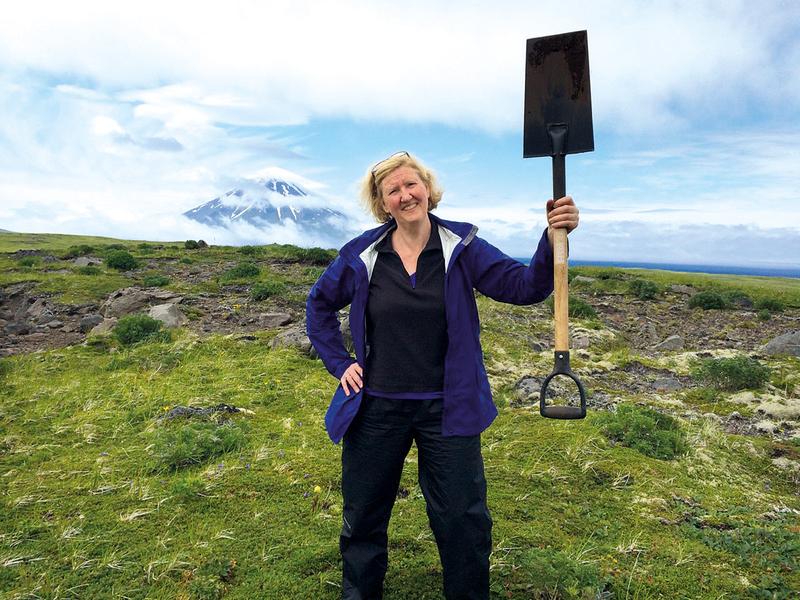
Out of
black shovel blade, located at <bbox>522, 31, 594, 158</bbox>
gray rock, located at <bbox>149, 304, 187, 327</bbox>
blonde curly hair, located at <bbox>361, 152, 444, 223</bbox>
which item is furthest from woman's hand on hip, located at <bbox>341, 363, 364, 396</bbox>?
gray rock, located at <bbox>149, 304, 187, 327</bbox>

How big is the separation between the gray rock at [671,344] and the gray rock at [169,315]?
12795 millimetres

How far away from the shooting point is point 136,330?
1202 centimetres

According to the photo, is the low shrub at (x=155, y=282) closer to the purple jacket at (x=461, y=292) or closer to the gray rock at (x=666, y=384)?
the gray rock at (x=666, y=384)

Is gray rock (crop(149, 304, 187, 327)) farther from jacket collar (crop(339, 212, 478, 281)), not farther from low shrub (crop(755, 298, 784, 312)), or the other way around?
low shrub (crop(755, 298, 784, 312))

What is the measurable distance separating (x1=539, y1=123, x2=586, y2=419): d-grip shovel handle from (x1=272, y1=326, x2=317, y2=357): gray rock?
7.59 meters

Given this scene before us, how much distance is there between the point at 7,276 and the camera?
22.6 meters

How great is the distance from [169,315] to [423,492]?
38.0 feet

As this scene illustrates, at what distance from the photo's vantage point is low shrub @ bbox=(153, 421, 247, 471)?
6.39m

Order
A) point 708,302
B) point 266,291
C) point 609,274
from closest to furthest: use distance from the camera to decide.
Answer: point 266,291, point 708,302, point 609,274

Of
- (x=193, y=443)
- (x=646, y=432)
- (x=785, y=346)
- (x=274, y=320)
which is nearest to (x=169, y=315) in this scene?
(x=274, y=320)

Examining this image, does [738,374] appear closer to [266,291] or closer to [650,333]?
[650,333]

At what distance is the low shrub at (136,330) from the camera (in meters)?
11.9

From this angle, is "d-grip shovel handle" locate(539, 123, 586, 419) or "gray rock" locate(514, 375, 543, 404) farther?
"gray rock" locate(514, 375, 543, 404)

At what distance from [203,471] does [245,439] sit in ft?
2.78
